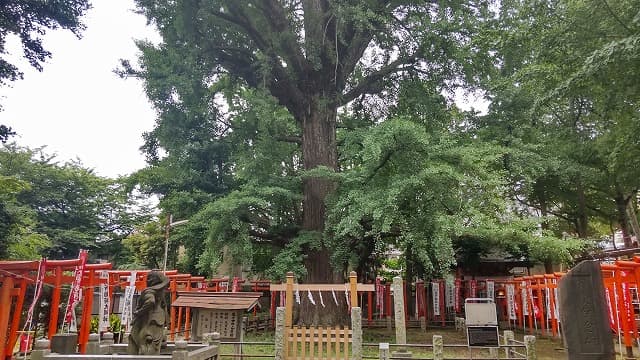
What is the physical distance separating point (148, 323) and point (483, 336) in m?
7.57

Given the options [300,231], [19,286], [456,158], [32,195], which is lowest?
[19,286]

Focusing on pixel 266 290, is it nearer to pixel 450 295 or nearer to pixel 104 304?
pixel 450 295

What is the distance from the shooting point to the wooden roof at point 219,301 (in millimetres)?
9805

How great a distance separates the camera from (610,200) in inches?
840

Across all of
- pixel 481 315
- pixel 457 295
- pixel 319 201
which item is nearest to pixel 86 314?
pixel 319 201

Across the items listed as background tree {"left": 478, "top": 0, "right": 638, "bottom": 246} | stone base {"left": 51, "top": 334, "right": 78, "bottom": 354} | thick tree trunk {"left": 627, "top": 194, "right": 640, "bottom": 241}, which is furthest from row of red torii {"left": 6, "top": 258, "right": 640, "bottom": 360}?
thick tree trunk {"left": 627, "top": 194, "right": 640, "bottom": 241}

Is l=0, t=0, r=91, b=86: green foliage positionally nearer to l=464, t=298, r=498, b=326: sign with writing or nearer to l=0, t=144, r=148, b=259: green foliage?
l=464, t=298, r=498, b=326: sign with writing

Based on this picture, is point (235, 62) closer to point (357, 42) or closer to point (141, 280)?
point (357, 42)

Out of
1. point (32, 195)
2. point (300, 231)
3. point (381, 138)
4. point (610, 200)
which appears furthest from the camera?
point (32, 195)

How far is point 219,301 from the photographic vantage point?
996 cm

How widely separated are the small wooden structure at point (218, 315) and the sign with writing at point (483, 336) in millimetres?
5110

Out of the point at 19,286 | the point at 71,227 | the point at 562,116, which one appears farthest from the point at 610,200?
the point at 71,227

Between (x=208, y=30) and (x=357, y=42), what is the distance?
512 centimetres

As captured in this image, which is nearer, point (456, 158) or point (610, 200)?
point (456, 158)
